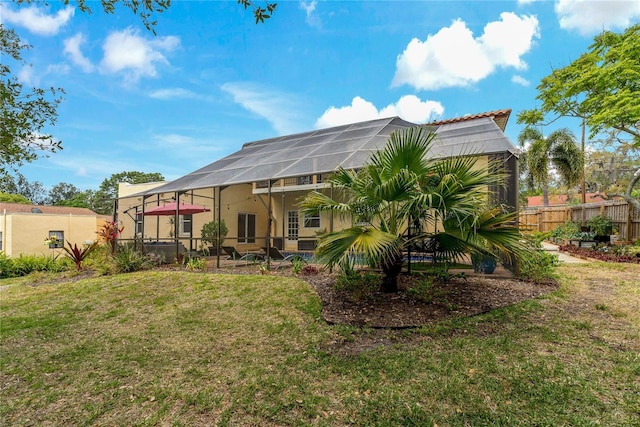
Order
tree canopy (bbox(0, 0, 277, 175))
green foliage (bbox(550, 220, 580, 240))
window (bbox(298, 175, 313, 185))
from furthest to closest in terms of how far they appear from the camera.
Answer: green foliage (bbox(550, 220, 580, 240))
window (bbox(298, 175, 313, 185))
tree canopy (bbox(0, 0, 277, 175))

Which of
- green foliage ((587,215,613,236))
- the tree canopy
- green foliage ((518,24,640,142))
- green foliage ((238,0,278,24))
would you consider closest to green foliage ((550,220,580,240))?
green foliage ((587,215,613,236))

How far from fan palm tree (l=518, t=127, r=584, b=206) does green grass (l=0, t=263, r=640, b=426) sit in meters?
14.8

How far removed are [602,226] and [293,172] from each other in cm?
1378

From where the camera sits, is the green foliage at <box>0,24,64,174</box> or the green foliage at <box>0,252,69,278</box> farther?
the green foliage at <box>0,252,69,278</box>

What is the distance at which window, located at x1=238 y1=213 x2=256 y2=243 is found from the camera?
16.2 metres

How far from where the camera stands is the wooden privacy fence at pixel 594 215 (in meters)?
12.9

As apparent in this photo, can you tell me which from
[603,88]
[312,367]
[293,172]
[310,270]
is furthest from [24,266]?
[603,88]

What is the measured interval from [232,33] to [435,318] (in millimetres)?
7646

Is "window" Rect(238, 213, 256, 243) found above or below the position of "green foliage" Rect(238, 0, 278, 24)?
below

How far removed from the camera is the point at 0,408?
10.2 ft

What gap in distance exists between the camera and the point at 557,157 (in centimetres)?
1831

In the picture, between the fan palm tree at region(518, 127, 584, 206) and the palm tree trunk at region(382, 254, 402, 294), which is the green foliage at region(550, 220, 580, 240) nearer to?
the fan palm tree at region(518, 127, 584, 206)

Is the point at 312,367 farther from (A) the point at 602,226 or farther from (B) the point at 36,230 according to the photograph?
(B) the point at 36,230

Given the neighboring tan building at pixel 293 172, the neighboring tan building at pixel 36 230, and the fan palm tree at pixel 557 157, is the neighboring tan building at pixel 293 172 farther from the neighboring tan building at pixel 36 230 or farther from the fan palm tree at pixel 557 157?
the fan palm tree at pixel 557 157
